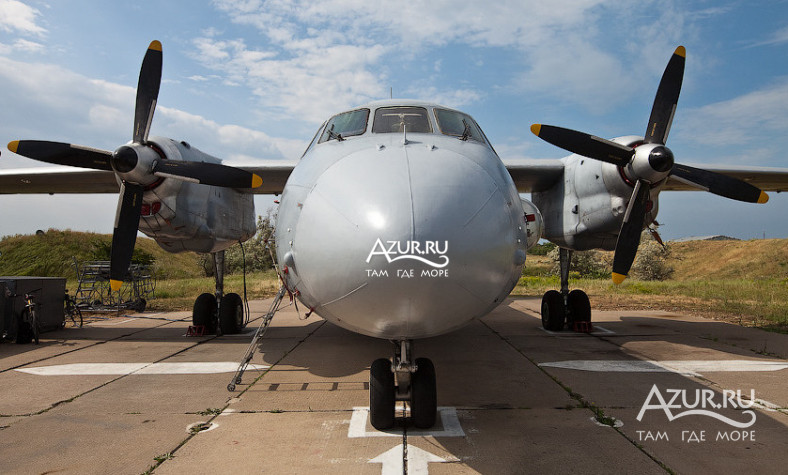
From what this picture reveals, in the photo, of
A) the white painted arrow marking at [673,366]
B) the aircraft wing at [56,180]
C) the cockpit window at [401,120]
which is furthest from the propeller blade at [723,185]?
the aircraft wing at [56,180]

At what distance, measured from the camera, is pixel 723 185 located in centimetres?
732

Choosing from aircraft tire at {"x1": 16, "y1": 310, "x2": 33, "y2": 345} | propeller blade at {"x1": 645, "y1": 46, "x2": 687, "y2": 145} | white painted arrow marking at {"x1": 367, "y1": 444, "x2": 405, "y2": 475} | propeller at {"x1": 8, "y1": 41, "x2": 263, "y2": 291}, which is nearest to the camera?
white painted arrow marking at {"x1": 367, "y1": 444, "x2": 405, "y2": 475}

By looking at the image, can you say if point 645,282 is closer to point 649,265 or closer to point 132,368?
point 649,265

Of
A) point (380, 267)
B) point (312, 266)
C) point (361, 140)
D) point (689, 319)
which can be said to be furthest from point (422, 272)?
point (689, 319)

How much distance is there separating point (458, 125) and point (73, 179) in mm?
9736

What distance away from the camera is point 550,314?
1012 cm

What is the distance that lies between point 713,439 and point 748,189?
4.82 meters

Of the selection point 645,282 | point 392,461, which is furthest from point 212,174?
point 645,282

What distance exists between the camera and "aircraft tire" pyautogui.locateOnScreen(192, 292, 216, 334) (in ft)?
33.0

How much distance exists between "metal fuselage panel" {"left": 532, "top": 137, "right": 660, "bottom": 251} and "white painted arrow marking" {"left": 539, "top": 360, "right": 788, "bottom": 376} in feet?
8.44

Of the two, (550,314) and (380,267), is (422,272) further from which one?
(550,314)

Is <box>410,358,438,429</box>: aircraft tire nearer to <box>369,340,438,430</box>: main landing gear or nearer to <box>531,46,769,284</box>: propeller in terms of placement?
<box>369,340,438,430</box>: main landing gear

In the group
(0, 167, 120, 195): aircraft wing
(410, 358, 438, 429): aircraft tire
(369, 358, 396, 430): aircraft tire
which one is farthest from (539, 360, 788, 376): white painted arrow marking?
(0, 167, 120, 195): aircraft wing

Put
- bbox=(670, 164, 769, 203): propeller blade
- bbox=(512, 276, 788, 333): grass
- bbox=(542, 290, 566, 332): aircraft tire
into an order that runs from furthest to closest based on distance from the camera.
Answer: bbox=(512, 276, 788, 333): grass < bbox=(542, 290, 566, 332): aircraft tire < bbox=(670, 164, 769, 203): propeller blade
